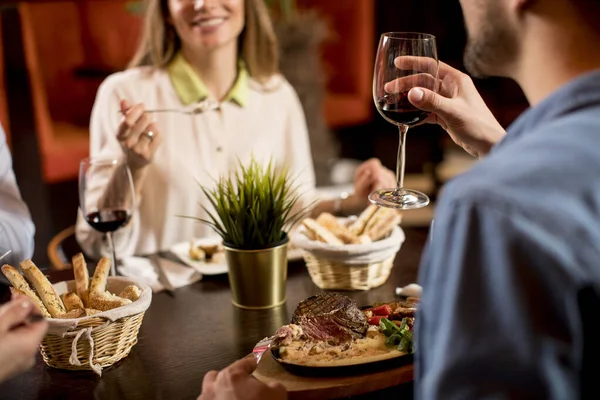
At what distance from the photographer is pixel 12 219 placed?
1.72 metres

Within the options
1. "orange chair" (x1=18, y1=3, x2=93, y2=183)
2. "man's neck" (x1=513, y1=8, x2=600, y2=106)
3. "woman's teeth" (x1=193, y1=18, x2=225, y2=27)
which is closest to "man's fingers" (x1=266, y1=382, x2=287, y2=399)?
"man's neck" (x1=513, y1=8, x2=600, y2=106)

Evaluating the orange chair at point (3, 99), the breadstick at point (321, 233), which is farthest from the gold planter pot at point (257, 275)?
the orange chair at point (3, 99)

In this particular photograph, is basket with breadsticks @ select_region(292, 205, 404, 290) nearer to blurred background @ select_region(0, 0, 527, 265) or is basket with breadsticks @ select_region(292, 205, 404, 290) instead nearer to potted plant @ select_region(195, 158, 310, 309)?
potted plant @ select_region(195, 158, 310, 309)

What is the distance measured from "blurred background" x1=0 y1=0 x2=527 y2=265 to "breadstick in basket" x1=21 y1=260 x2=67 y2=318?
3.60 ft

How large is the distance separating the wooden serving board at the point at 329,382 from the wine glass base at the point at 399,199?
1.05 ft

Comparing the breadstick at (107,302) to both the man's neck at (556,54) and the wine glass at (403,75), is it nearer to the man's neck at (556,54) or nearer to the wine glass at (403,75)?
the wine glass at (403,75)

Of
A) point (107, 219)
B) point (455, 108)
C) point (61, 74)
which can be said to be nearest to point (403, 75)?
point (455, 108)

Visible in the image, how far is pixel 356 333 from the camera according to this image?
4.00 feet

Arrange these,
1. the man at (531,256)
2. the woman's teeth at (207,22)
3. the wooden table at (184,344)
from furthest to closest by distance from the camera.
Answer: the woman's teeth at (207,22), the wooden table at (184,344), the man at (531,256)

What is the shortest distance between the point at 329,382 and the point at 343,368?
3 centimetres

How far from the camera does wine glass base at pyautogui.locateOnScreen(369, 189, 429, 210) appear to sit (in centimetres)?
136

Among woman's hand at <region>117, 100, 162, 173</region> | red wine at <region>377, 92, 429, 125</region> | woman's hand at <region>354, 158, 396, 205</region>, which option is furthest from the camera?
woman's hand at <region>354, 158, 396, 205</region>

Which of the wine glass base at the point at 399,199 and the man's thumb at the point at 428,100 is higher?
the man's thumb at the point at 428,100

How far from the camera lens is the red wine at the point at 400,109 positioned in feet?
4.52
